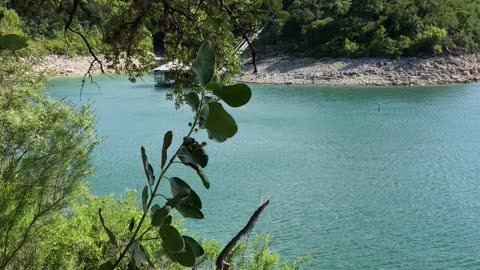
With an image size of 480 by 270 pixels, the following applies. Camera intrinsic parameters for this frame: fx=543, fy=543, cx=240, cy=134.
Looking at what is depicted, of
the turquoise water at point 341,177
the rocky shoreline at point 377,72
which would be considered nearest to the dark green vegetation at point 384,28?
the rocky shoreline at point 377,72

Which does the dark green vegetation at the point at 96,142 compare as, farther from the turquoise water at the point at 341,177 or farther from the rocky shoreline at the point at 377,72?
the rocky shoreline at the point at 377,72

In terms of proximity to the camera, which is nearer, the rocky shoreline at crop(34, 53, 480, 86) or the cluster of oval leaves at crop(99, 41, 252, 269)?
the cluster of oval leaves at crop(99, 41, 252, 269)

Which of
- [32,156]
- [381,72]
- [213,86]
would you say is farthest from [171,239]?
[381,72]

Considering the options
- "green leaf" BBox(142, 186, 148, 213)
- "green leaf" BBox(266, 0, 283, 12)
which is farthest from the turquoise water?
"green leaf" BBox(142, 186, 148, 213)

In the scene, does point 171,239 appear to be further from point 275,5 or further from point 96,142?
point 96,142

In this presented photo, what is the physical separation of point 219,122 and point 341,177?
1045 centimetres

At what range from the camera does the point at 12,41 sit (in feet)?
1.94

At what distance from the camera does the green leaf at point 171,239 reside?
477 millimetres

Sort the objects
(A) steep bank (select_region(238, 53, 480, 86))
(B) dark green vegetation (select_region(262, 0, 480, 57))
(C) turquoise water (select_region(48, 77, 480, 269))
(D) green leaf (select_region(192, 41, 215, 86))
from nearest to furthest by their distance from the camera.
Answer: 1. (D) green leaf (select_region(192, 41, 215, 86))
2. (C) turquoise water (select_region(48, 77, 480, 269))
3. (A) steep bank (select_region(238, 53, 480, 86))
4. (B) dark green vegetation (select_region(262, 0, 480, 57))

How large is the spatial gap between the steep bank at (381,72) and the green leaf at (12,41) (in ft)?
97.4

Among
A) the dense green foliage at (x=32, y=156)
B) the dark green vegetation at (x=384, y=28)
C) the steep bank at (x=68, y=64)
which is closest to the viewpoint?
the dense green foliage at (x=32, y=156)

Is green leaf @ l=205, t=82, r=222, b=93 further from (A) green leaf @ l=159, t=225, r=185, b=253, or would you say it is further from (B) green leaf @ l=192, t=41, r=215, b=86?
(A) green leaf @ l=159, t=225, r=185, b=253

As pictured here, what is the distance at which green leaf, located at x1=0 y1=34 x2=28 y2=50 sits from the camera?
0.58 metres

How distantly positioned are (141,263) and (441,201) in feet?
30.4
